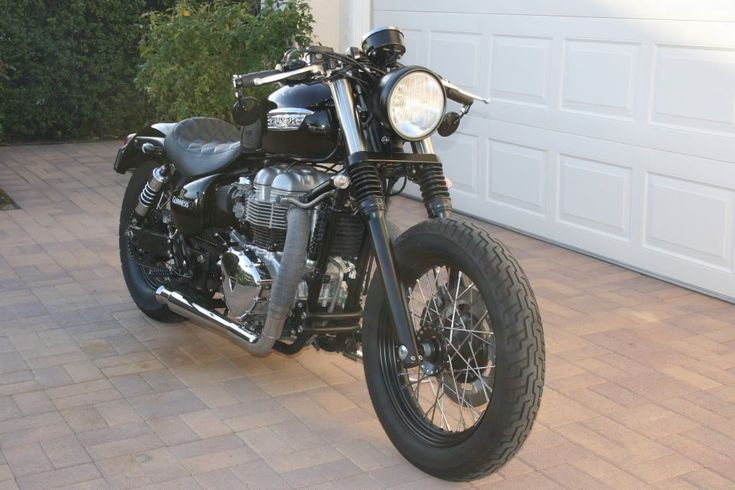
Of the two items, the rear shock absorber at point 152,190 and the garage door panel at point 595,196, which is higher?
the rear shock absorber at point 152,190

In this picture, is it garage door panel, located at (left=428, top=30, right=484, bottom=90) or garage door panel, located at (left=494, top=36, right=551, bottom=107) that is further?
garage door panel, located at (left=428, top=30, right=484, bottom=90)

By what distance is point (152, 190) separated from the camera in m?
4.72

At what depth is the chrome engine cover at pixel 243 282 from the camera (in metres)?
3.94

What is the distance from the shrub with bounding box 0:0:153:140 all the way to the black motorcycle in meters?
6.07

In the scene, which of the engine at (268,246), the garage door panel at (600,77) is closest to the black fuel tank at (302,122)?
the engine at (268,246)

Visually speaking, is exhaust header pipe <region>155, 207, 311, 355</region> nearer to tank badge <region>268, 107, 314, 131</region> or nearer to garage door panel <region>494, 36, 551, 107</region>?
tank badge <region>268, 107, 314, 131</region>

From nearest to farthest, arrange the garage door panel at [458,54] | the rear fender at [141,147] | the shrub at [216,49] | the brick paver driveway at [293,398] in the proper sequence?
the brick paver driveway at [293,398]
the rear fender at [141,147]
the garage door panel at [458,54]
the shrub at [216,49]

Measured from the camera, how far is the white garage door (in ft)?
17.8

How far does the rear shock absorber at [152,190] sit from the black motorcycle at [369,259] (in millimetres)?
191

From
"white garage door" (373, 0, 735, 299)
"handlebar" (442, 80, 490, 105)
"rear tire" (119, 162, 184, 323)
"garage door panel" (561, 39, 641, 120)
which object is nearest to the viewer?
"handlebar" (442, 80, 490, 105)

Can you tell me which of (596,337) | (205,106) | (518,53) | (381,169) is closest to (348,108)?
(381,169)

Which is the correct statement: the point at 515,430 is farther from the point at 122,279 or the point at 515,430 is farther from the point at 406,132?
the point at 122,279

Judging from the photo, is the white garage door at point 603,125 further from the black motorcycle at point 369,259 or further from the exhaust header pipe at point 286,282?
the exhaust header pipe at point 286,282

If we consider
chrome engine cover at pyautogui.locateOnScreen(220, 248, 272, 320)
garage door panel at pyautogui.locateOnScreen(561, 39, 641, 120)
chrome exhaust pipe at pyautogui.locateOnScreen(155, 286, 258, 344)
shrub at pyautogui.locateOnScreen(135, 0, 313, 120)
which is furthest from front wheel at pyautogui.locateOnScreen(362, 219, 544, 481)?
shrub at pyautogui.locateOnScreen(135, 0, 313, 120)
